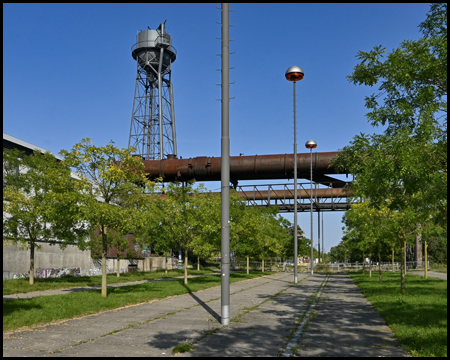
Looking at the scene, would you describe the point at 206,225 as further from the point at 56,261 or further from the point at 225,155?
the point at 56,261

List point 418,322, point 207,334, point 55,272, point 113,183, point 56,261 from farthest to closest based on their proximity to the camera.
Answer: point 56,261, point 55,272, point 113,183, point 418,322, point 207,334

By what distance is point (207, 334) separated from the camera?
1056 cm

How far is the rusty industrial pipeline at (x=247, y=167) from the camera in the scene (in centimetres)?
3762

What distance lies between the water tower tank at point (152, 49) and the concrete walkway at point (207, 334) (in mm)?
52866

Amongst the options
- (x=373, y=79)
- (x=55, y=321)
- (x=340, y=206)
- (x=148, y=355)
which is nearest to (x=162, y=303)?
(x=55, y=321)

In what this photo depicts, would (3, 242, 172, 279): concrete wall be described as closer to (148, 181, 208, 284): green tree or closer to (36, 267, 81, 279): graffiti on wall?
(36, 267, 81, 279): graffiti on wall

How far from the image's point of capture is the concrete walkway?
8.66m

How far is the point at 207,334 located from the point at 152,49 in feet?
192

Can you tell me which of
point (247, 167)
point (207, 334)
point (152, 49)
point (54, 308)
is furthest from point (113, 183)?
point (152, 49)

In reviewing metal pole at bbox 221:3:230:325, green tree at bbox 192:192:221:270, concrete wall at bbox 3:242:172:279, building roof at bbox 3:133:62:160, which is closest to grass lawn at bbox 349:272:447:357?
metal pole at bbox 221:3:230:325

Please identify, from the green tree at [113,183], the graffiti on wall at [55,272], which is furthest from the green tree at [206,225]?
the graffiti on wall at [55,272]

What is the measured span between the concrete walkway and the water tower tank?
173 feet

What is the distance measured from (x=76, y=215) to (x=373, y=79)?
1135cm

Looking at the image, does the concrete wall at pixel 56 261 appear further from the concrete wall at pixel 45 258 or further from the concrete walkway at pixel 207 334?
the concrete walkway at pixel 207 334
